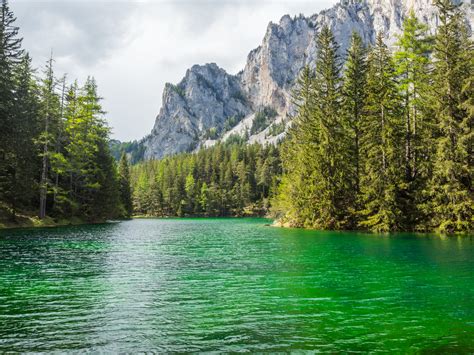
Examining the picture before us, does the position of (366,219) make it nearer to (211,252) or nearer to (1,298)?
(211,252)

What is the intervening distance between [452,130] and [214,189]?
94.8 m

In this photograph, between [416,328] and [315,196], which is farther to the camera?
[315,196]

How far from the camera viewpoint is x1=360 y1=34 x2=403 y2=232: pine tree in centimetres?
3538

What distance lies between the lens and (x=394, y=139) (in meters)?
36.7

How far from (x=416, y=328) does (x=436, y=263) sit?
9999 millimetres

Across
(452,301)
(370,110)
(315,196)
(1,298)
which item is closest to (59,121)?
(315,196)

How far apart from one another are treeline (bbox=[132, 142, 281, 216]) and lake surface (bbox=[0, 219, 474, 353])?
97.3m

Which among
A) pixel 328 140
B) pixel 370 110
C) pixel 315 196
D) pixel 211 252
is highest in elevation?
pixel 370 110

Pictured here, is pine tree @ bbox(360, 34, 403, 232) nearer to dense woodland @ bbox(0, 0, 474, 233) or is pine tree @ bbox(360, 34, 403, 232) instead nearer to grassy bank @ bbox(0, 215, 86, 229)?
Answer: dense woodland @ bbox(0, 0, 474, 233)

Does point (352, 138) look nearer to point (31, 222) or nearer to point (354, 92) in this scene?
point (354, 92)

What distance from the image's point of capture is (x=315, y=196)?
40.9m

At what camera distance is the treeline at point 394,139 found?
109ft

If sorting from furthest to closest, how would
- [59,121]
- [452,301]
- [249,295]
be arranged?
[59,121], [249,295], [452,301]

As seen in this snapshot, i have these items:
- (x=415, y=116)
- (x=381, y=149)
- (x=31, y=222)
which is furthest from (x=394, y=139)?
(x=31, y=222)
